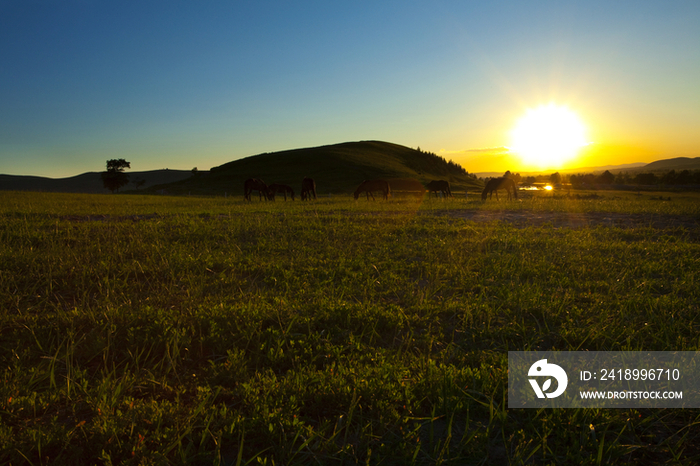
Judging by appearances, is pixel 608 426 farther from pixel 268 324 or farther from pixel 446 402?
pixel 268 324

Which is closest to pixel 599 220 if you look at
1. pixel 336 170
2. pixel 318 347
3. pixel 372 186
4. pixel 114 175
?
pixel 318 347

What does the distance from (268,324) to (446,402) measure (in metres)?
2.48

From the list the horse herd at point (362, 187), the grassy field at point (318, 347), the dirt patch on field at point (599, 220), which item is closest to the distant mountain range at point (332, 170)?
the horse herd at point (362, 187)

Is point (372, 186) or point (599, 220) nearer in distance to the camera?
point (599, 220)

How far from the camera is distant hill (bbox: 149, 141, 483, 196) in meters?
70.9

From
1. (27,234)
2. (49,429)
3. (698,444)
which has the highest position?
(27,234)

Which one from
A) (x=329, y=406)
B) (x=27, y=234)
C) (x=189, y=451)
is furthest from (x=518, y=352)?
(x=27, y=234)

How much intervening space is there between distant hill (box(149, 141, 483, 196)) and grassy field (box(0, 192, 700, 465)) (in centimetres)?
5224

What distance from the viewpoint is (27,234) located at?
9414 mm

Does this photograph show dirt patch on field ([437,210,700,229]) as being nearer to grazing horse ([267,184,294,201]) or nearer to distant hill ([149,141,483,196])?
grazing horse ([267,184,294,201])

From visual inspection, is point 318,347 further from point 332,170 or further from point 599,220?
point 332,170

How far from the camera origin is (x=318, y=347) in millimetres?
4039

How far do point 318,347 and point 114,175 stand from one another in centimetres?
10128

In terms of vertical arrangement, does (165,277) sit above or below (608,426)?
above
